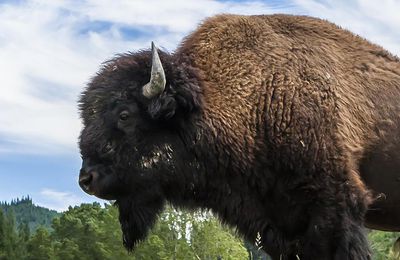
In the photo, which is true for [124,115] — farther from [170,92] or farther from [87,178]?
[87,178]

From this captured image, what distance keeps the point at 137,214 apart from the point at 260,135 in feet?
5.47

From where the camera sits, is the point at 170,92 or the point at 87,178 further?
→ the point at 170,92

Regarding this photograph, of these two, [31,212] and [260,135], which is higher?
[260,135]

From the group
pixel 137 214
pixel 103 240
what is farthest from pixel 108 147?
pixel 103 240

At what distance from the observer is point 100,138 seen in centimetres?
834

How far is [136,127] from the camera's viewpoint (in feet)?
27.9

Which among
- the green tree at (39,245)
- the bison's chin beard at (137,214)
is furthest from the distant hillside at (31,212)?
the bison's chin beard at (137,214)

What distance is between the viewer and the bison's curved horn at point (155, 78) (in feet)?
27.4

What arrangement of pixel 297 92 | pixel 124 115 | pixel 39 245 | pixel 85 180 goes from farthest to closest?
1. pixel 39 245
2. pixel 124 115
3. pixel 297 92
4. pixel 85 180

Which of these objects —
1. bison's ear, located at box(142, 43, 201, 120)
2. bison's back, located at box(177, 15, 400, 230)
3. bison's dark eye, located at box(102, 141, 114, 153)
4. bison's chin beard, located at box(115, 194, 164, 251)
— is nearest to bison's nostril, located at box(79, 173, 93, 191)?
bison's dark eye, located at box(102, 141, 114, 153)

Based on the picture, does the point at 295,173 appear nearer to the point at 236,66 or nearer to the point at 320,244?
the point at 320,244

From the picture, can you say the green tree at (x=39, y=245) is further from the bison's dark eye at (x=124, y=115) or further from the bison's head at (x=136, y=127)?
the bison's dark eye at (x=124, y=115)

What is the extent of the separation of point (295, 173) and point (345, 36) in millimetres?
1836

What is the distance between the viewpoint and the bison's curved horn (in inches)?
329
